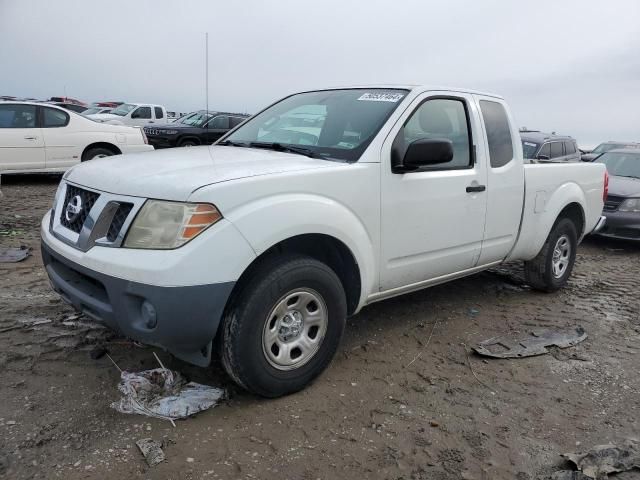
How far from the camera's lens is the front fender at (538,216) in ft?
15.6

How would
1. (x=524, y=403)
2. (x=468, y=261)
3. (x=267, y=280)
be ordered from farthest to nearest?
(x=468, y=261) → (x=524, y=403) → (x=267, y=280)

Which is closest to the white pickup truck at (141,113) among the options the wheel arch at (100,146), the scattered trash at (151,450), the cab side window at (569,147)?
the wheel arch at (100,146)

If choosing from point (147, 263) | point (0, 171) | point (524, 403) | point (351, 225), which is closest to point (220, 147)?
point (351, 225)

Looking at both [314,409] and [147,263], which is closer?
[147,263]

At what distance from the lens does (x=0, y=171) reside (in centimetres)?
961

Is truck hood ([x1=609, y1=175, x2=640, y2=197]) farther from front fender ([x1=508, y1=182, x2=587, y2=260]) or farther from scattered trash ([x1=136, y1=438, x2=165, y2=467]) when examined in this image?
scattered trash ([x1=136, y1=438, x2=165, y2=467])

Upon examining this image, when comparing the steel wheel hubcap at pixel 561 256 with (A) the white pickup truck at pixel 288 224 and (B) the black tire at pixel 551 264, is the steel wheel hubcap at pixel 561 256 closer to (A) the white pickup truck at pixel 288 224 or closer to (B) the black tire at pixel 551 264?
(B) the black tire at pixel 551 264

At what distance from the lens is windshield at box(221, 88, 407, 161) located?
140 inches

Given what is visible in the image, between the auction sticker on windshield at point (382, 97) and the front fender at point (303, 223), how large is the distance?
100cm

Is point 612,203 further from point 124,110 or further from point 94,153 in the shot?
point 124,110

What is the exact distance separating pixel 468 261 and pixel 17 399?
10.2ft

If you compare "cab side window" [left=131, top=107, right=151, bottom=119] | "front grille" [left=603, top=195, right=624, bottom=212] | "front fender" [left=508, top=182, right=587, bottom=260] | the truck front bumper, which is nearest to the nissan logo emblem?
the truck front bumper

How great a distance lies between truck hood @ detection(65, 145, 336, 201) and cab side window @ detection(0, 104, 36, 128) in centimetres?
760

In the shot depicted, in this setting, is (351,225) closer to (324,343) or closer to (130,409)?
(324,343)
